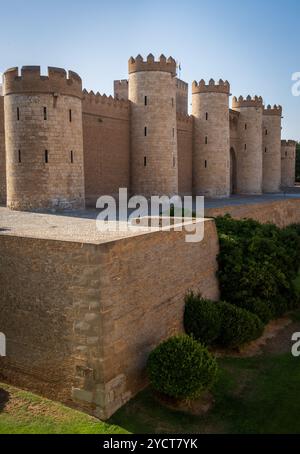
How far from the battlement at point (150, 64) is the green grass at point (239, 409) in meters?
14.9

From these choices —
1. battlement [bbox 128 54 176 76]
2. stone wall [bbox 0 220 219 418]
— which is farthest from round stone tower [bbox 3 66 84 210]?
stone wall [bbox 0 220 219 418]

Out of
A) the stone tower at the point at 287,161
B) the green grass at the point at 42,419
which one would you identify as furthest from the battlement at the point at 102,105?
the stone tower at the point at 287,161

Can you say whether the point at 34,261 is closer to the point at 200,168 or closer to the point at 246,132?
the point at 200,168

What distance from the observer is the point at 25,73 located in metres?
16.8

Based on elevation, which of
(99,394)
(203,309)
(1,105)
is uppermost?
(1,105)

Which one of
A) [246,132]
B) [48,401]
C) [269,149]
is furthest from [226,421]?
[269,149]

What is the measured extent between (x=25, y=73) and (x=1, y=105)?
283 centimetres

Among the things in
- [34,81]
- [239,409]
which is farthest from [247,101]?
[239,409]

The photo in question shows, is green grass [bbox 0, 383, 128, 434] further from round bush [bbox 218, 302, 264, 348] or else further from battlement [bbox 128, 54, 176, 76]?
battlement [bbox 128, 54, 176, 76]

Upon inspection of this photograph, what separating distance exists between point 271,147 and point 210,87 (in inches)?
444

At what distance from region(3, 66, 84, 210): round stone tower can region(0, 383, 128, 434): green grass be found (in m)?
9.05

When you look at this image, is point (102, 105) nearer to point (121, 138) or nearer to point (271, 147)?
point (121, 138)

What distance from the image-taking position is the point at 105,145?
21219 millimetres

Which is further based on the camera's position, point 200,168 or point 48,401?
point 200,168
